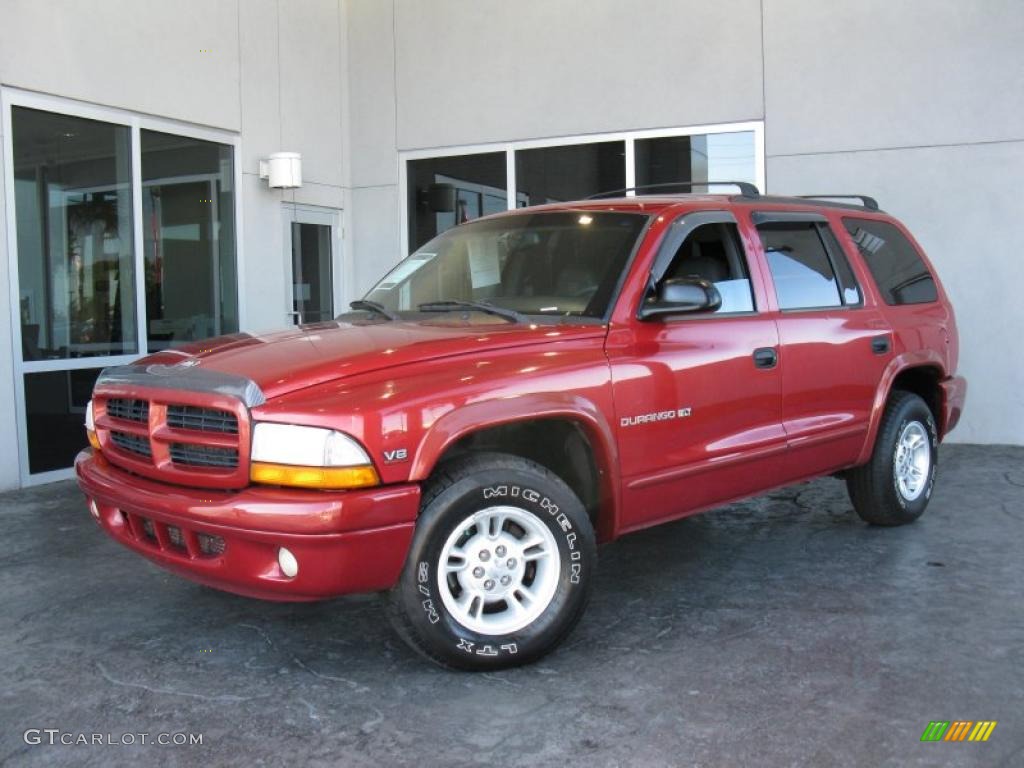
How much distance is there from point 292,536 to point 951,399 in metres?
4.53

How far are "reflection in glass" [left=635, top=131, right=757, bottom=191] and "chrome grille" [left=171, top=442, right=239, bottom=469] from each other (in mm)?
6873

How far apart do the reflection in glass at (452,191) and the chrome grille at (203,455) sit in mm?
7098

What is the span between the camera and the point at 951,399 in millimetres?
6121

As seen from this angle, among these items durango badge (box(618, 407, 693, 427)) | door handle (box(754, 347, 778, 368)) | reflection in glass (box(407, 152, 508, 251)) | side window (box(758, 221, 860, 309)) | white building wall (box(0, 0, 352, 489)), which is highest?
white building wall (box(0, 0, 352, 489))

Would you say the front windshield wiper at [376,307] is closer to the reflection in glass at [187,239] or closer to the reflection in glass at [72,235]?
the reflection in glass at [72,235]

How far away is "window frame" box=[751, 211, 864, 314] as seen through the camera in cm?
489

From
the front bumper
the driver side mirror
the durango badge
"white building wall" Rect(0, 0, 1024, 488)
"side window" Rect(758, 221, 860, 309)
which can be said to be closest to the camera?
the front bumper

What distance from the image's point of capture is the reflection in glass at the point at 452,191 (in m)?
10.6

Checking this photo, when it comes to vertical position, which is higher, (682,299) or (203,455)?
(682,299)

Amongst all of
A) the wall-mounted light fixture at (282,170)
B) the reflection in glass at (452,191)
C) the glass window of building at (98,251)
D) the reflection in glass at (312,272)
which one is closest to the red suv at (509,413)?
the glass window of building at (98,251)

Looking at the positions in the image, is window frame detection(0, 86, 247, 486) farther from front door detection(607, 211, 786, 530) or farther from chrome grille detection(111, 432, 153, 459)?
front door detection(607, 211, 786, 530)

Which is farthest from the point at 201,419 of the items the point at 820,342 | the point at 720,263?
the point at 820,342

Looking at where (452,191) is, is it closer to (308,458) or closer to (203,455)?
(203,455)

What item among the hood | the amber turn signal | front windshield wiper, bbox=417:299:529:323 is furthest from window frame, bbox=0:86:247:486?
the amber turn signal
